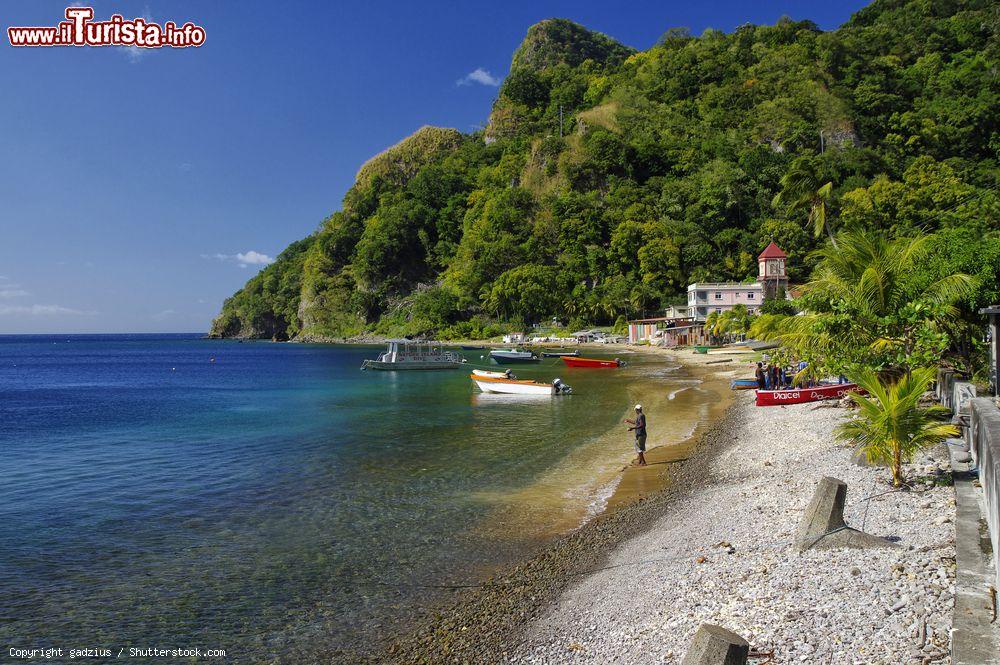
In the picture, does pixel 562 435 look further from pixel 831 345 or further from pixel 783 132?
pixel 783 132

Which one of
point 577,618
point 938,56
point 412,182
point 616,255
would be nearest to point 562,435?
point 577,618

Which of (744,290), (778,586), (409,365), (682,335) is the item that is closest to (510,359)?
(409,365)

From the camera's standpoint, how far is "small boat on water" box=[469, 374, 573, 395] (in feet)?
110

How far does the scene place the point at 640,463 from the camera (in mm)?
16609

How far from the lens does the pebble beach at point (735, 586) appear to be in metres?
5.66

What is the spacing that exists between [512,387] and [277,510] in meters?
22.3

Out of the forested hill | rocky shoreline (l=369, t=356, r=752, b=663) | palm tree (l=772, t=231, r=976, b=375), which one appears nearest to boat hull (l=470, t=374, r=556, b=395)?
palm tree (l=772, t=231, r=976, b=375)

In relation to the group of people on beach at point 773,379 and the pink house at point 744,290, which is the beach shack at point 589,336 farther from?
the group of people on beach at point 773,379

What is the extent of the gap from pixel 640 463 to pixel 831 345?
6.03 meters

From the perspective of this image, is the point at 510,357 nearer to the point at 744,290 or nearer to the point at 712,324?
the point at 712,324

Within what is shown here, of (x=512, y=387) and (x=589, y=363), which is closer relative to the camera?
(x=512, y=387)

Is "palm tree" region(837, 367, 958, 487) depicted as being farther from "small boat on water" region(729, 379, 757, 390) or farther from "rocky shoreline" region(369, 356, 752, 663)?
"small boat on water" region(729, 379, 757, 390)

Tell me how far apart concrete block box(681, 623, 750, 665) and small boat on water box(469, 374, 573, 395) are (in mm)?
28539

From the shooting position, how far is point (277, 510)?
13.8 metres
